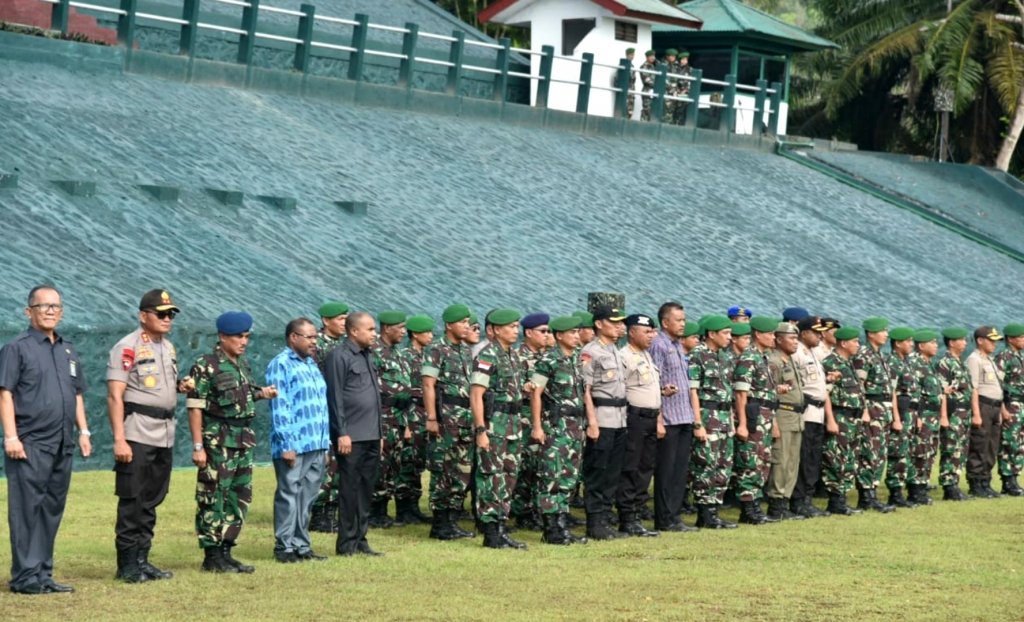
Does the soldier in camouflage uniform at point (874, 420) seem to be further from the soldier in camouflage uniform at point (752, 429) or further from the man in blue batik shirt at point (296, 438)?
the man in blue batik shirt at point (296, 438)

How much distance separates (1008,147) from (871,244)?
451 inches

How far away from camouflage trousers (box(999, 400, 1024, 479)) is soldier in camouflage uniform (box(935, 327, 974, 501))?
0.59 meters

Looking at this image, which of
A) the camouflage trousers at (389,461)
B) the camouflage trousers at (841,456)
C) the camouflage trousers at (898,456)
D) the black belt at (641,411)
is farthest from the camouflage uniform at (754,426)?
the camouflage trousers at (389,461)

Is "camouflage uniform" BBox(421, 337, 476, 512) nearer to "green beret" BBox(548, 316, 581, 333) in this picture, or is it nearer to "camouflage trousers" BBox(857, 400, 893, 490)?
"green beret" BBox(548, 316, 581, 333)

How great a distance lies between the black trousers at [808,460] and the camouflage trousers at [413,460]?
383 centimetres

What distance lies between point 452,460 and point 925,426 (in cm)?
632

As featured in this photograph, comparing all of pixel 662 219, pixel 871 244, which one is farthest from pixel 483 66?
pixel 871 244

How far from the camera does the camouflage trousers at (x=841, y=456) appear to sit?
54.4 feet

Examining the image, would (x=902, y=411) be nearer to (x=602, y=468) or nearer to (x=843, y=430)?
(x=843, y=430)

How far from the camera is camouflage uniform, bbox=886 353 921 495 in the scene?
57.4ft

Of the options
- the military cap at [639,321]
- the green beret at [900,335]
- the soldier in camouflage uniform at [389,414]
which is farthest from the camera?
the green beret at [900,335]

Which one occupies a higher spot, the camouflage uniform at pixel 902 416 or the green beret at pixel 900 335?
the green beret at pixel 900 335

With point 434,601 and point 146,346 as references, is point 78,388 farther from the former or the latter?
point 434,601

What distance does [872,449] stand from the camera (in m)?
17.0
